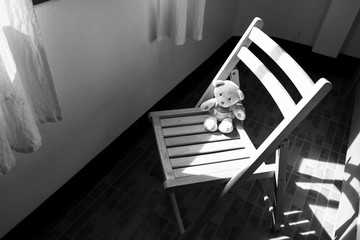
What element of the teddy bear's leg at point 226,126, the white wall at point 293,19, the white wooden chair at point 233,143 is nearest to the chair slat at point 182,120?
the white wooden chair at point 233,143

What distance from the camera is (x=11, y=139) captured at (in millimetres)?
854

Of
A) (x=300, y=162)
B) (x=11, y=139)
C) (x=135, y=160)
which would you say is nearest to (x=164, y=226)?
(x=135, y=160)

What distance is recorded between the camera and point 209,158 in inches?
47.8

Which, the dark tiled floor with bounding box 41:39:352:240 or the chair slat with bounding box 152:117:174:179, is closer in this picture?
the chair slat with bounding box 152:117:174:179

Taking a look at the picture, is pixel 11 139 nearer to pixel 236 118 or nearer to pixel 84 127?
pixel 84 127

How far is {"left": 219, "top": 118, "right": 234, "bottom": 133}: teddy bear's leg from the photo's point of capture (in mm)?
1326

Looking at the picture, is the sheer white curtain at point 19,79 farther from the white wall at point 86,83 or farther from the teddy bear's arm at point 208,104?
the teddy bear's arm at point 208,104

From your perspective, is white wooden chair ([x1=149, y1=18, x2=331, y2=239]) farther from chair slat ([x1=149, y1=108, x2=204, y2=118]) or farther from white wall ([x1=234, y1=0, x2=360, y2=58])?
white wall ([x1=234, y1=0, x2=360, y2=58])

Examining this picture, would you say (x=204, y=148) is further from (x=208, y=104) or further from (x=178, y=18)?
(x=178, y=18)

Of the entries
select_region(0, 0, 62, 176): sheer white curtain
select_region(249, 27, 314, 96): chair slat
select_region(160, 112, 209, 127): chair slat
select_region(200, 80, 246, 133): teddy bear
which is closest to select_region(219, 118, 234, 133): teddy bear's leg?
select_region(200, 80, 246, 133): teddy bear

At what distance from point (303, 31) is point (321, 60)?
0.33m

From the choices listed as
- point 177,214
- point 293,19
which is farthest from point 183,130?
point 293,19

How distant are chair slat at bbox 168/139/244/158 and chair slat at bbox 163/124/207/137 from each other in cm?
9

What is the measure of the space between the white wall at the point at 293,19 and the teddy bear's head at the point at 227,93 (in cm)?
164
